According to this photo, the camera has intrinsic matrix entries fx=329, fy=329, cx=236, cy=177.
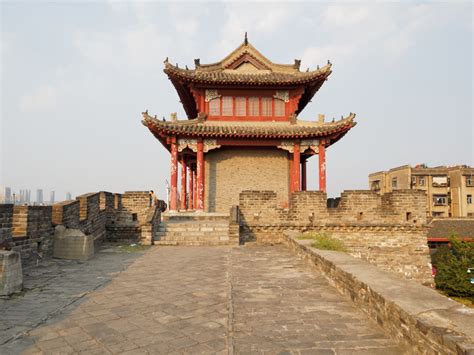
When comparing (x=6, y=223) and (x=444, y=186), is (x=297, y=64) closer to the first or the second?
(x=6, y=223)

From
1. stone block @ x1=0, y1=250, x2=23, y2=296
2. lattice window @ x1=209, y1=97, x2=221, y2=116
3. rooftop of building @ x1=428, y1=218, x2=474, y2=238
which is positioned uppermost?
lattice window @ x1=209, y1=97, x2=221, y2=116

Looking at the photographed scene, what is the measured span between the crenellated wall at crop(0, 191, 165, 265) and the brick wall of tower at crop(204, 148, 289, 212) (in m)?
4.63

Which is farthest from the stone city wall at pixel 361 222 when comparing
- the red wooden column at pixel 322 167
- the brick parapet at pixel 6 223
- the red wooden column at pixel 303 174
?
the brick parapet at pixel 6 223

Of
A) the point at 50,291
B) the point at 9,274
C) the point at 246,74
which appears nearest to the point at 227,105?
the point at 246,74

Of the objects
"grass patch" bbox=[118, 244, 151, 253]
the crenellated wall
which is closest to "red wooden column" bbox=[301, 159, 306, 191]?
the crenellated wall

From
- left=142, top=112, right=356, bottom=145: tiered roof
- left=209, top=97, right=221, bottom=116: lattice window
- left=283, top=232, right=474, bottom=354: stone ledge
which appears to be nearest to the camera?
left=283, top=232, right=474, bottom=354: stone ledge

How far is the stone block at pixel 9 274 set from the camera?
486 centimetres

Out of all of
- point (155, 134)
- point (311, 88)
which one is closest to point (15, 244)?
point (155, 134)

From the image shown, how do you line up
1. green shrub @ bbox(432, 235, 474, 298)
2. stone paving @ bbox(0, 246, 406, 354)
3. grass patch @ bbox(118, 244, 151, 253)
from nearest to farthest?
stone paving @ bbox(0, 246, 406, 354), grass patch @ bbox(118, 244, 151, 253), green shrub @ bbox(432, 235, 474, 298)

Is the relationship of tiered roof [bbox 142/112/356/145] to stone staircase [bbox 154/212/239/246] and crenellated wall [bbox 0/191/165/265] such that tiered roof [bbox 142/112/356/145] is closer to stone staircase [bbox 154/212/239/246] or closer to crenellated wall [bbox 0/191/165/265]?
crenellated wall [bbox 0/191/165/265]

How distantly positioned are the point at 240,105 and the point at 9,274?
13.9 m

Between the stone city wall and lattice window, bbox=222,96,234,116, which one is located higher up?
lattice window, bbox=222,96,234,116

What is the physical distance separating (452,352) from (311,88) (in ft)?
56.2

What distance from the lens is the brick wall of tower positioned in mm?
16656
